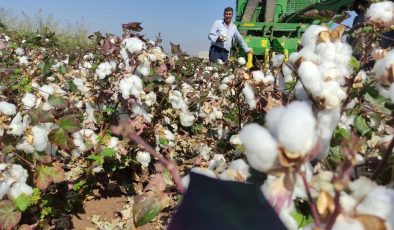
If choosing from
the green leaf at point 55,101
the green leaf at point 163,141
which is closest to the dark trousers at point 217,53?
the green leaf at point 163,141

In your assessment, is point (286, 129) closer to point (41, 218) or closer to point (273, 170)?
point (273, 170)

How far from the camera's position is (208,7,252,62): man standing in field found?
844cm

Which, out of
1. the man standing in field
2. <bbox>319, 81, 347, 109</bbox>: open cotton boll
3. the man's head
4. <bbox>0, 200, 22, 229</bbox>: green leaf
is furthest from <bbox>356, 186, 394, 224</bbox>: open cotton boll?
the man's head

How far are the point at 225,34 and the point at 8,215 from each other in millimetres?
6723

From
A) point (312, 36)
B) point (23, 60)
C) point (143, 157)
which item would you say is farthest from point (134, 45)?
point (23, 60)

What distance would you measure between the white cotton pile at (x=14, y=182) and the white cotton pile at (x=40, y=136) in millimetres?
99

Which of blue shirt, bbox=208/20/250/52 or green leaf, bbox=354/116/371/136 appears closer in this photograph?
green leaf, bbox=354/116/371/136

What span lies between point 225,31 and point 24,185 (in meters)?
6.83

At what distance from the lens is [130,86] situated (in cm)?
268

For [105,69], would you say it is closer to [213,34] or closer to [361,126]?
[361,126]

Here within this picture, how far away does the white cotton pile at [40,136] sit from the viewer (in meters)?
1.89

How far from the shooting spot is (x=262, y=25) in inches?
416

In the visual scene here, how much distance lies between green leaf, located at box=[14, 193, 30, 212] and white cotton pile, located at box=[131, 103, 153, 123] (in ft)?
3.37

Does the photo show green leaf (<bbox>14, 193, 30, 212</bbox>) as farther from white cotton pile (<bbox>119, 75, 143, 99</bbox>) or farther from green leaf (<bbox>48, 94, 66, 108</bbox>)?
white cotton pile (<bbox>119, 75, 143, 99</bbox>)
